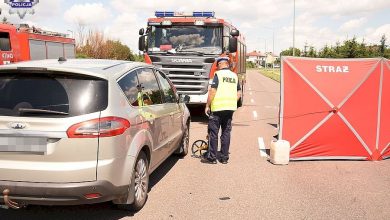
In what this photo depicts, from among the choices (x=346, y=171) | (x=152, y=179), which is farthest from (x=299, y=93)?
(x=152, y=179)

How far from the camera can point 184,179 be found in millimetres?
6184

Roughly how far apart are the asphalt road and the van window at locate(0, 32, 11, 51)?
1207cm

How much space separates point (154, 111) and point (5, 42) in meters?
13.6

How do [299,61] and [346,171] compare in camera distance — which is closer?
[346,171]

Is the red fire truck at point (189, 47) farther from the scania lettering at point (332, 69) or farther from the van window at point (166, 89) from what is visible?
the van window at point (166, 89)

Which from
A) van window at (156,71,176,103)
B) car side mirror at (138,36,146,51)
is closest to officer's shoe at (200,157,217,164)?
van window at (156,71,176,103)

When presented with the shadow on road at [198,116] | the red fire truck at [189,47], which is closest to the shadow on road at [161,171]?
the red fire truck at [189,47]

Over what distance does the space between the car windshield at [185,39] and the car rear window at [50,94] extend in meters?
7.69

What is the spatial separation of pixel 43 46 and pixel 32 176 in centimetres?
1750

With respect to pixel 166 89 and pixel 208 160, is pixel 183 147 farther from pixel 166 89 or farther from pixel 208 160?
pixel 166 89

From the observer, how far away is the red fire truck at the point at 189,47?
38.0 ft

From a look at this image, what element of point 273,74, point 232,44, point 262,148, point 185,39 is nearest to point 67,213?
point 262,148

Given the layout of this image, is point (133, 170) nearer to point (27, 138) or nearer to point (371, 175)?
point (27, 138)

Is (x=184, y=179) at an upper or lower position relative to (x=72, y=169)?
lower
